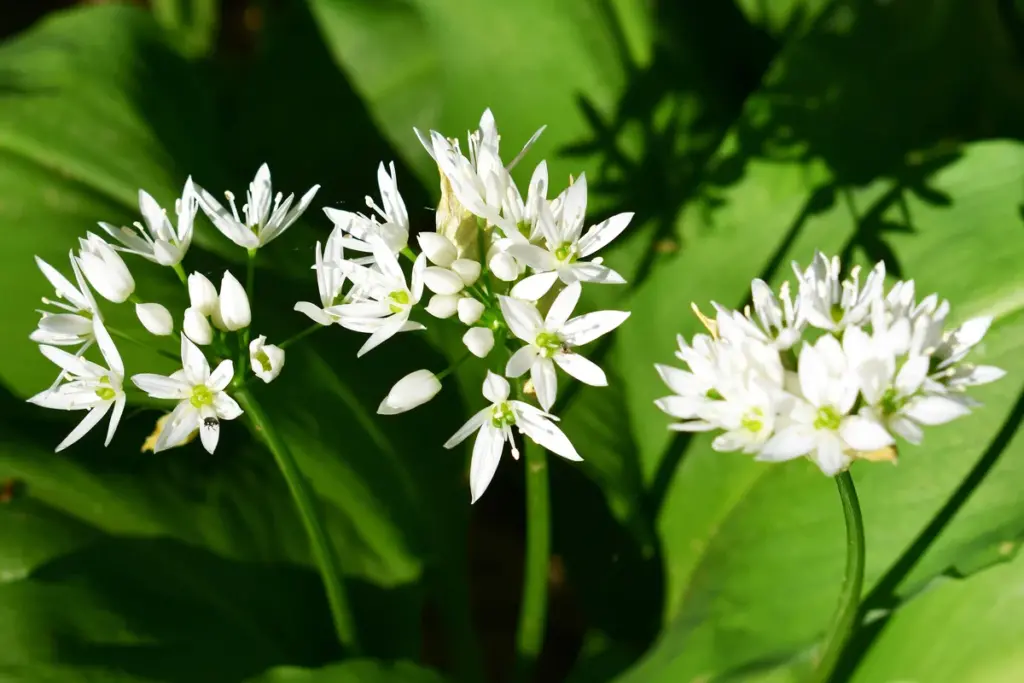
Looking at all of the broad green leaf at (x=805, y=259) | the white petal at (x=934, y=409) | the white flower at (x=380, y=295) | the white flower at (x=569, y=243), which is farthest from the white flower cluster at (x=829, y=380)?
the broad green leaf at (x=805, y=259)

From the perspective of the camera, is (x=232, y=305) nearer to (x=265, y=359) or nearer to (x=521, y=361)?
(x=265, y=359)

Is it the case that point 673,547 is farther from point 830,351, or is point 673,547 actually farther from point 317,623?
point 830,351

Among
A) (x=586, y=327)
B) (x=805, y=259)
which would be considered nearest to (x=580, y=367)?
(x=586, y=327)

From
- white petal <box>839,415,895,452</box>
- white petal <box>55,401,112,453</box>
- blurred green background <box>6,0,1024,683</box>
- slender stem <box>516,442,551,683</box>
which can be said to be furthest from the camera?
blurred green background <box>6,0,1024,683</box>

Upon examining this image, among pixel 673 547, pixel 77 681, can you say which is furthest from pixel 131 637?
pixel 673 547

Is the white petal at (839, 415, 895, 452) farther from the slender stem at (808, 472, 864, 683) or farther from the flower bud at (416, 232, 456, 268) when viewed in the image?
the flower bud at (416, 232, 456, 268)

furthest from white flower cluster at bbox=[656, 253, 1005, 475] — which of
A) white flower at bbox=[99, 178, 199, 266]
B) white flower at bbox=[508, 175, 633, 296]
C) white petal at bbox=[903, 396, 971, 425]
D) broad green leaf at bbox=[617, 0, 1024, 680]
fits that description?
white flower at bbox=[99, 178, 199, 266]

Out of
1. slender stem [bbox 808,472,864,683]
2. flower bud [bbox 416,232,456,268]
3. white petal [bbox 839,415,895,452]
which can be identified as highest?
flower bud [bbox 416,232,456,268]
